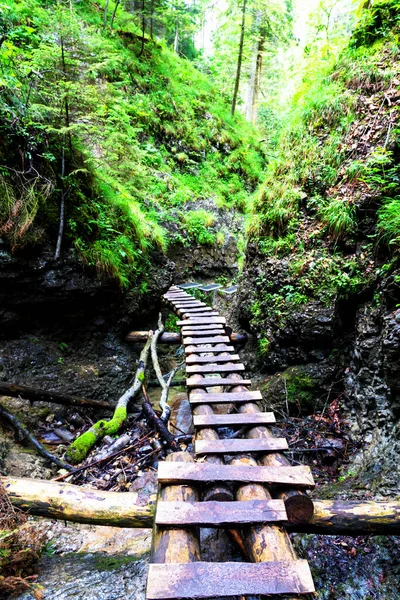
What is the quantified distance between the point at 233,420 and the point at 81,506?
1460mm

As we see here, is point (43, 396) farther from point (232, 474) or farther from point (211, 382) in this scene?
point (232, 474)

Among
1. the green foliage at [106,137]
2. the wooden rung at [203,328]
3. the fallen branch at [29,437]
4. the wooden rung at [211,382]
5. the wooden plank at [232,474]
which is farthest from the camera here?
the wooden rung at [203,328]

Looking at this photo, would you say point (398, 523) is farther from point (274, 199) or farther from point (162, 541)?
point (274, 199)

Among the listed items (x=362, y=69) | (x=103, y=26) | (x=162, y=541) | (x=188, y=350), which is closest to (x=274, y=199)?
(x=362, y=69)

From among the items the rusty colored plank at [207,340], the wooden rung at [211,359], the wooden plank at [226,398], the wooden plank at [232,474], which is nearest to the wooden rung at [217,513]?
the wooden plank at [232,474]

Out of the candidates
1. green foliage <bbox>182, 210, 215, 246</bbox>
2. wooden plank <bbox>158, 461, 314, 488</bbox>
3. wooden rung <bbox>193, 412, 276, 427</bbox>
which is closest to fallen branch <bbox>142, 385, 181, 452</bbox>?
wooden rung <bbox>193, 412, 276, 427</bbox>

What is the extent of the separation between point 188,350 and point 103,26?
1570 centimetres

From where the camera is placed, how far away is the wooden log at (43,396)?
16.2 ft

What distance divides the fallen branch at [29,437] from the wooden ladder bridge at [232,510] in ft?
7.67

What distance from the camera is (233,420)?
3.11m

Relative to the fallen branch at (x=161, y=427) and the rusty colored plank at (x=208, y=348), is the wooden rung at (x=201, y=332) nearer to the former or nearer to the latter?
the rusty colored plank at (x=208, y=348)

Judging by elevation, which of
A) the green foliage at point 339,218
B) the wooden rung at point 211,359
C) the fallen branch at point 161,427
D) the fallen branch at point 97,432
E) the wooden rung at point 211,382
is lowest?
the fallen branch at point 97,432

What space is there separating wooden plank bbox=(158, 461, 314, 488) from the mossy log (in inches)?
11.6

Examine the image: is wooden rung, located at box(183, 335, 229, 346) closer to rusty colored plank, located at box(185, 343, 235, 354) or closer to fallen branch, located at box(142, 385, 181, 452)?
rusty colored plank, located at box(185, 343, 235, 354)
